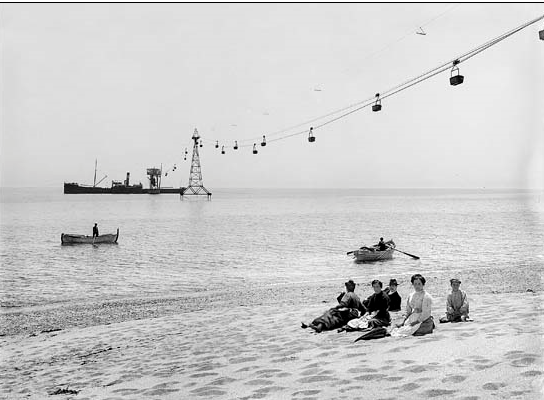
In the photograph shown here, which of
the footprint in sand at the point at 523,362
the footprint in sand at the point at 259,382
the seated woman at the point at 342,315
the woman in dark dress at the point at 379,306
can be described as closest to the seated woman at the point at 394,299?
the seated woman at the point at 342,315

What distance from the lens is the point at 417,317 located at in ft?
32.4

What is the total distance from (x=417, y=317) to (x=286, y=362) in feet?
9.49

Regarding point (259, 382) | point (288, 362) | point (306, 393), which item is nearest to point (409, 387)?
point (306, 393)

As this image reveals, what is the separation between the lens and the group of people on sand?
9.75 m

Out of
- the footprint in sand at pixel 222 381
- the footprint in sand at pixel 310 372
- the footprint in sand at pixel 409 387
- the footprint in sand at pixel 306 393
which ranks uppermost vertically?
the footprint in sand at pixel 409 387

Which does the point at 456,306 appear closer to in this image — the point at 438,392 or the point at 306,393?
the point at 438,392

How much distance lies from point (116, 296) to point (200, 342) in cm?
1257

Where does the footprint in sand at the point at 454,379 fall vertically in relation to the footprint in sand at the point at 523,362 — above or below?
below

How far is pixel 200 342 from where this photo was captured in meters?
11.9

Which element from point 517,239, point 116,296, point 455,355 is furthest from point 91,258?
point 517,239

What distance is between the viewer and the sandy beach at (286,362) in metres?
6.87

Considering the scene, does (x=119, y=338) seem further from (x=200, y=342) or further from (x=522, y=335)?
(x=522, y=335)

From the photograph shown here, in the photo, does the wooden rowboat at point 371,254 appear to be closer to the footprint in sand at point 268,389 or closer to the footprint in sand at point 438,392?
the footprint in sand at point 268,389

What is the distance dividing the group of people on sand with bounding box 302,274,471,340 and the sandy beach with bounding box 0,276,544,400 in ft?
0.98
